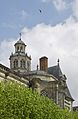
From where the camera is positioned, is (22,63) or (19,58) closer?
(19,58)

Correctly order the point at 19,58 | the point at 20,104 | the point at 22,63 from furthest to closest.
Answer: the point at 22,63, the point at 19,58, the point at 20,104

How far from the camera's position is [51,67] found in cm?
8581

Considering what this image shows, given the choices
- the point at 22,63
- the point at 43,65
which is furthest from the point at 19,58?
the point at 43,65

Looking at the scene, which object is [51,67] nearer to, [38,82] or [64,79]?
[64,79]

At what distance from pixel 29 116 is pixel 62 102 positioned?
143ft

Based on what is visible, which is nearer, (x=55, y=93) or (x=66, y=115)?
(x=66, y=115)

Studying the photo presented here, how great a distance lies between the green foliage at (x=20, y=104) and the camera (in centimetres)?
2892

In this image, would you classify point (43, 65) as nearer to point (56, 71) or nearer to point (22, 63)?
point (56, 71)

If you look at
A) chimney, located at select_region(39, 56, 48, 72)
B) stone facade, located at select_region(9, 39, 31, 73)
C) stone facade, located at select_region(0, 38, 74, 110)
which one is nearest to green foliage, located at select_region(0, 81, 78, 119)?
stone facade, located at select_region(0, 38, 74, 110)

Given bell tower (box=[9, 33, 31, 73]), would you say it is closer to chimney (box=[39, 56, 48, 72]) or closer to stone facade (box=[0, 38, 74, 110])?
stone facade (box=[0, 38, 74, 110])

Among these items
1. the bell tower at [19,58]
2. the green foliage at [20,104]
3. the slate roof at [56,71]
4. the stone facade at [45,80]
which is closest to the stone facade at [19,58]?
the bell tower at [19,58]

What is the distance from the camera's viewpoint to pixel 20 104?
1217 inches

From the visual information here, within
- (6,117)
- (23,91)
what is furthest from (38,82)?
(6,117)

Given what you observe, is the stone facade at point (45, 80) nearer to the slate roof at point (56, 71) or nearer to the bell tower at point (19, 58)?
the slate roof at point (56, 71)
